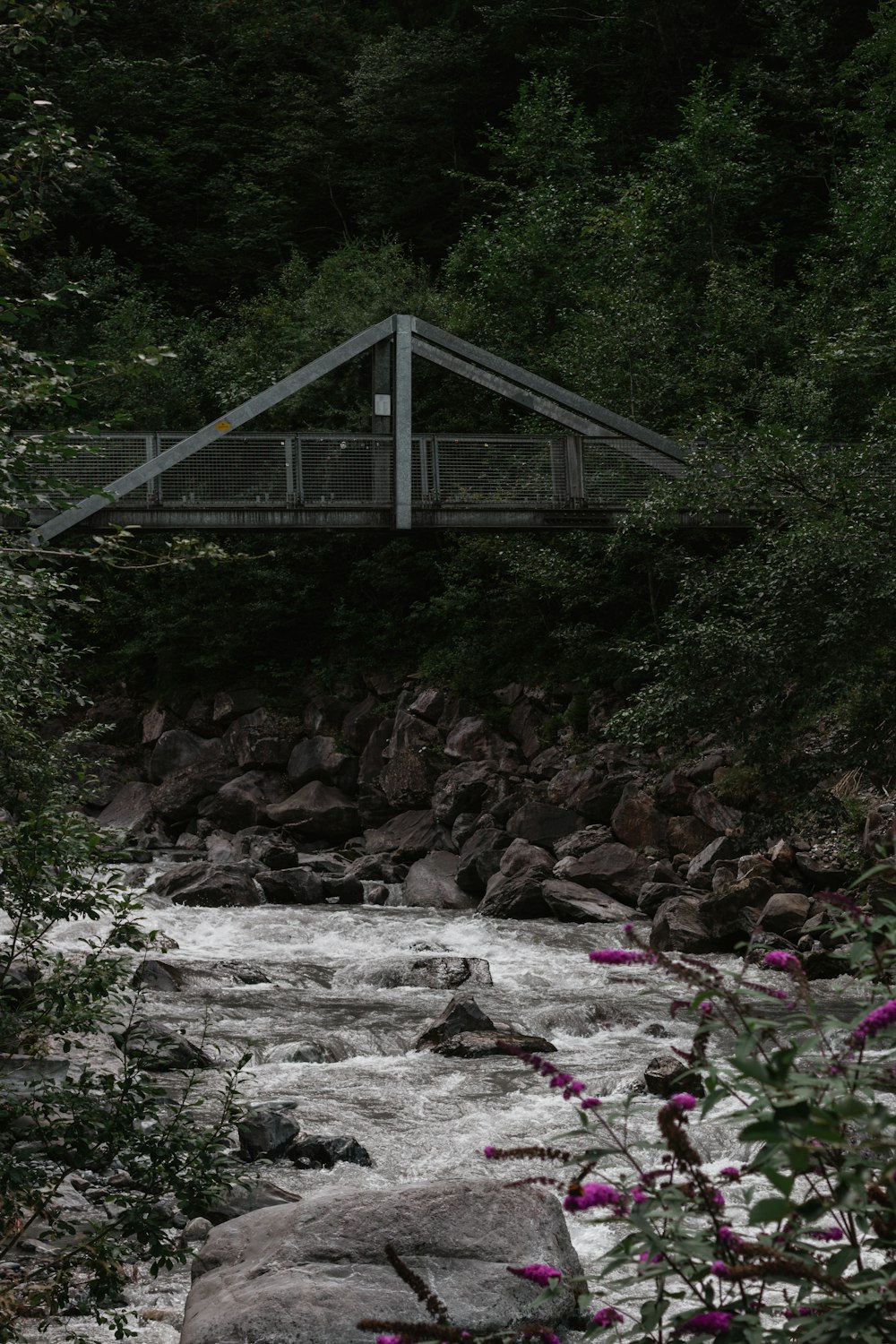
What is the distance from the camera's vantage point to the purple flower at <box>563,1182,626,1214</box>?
2.09 m

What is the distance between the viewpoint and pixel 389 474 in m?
19.7

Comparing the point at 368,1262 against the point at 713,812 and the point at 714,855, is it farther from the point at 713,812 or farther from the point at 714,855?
the point at 713,812

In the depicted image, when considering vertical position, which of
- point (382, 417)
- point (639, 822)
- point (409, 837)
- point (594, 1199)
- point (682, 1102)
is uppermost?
point (382, 417)

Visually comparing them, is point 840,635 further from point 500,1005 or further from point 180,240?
point 180,240

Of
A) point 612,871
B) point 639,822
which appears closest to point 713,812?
point 639,822

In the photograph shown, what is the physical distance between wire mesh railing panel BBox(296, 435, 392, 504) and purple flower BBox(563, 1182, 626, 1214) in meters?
17.6

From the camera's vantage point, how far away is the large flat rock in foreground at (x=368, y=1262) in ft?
15.1

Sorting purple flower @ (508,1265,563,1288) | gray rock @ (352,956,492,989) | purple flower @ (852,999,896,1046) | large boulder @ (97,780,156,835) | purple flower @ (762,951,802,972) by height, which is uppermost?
purple flower @ (852,999,896,1046)

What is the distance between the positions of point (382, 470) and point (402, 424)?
725 millimetres

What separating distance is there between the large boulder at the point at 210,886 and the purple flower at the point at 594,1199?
49.0 ft

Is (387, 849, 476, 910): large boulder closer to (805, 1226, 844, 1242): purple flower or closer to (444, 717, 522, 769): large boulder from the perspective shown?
(444, 717, 522, 769): large boulder

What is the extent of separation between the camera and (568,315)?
24.1 meters

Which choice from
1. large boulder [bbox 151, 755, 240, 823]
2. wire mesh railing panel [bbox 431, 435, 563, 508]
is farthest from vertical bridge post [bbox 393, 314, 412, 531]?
large boulder [bbox 151, 755, 240, 823]

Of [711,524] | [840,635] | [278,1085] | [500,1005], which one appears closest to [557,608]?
[711,524]
